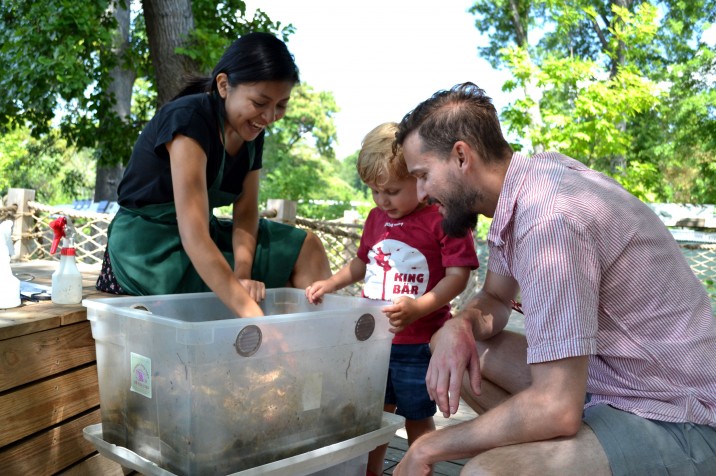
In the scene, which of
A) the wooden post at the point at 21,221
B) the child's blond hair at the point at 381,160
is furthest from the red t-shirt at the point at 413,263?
the wooden post at the point at 21,221

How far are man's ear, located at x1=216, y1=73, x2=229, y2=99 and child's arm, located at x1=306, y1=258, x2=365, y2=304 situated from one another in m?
0.66

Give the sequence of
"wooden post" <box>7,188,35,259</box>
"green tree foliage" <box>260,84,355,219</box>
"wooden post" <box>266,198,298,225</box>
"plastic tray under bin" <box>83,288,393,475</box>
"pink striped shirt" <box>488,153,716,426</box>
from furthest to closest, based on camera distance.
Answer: "green tree foliage" <box>260,84,355,219</box>
"wooden post" <box>7,188,35,259</box>
"wooden post" <box>266,198,298,225</box>
"plastic tray under bin" <box>83,288,393,475</box>
"pink striped shirt" <box>488,153,716,426</box>

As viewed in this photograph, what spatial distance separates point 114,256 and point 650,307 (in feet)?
5.12

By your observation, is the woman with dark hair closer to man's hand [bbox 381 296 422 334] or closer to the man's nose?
man's hand [bbox 381 296 422 334]

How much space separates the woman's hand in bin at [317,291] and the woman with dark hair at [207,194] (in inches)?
5.7

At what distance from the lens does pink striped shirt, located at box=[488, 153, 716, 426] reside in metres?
1.32

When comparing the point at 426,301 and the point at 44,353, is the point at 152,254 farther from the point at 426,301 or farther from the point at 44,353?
Answer: the point at 426,301

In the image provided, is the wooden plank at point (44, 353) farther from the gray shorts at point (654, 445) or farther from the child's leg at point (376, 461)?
the gray shorts at point (654, 445)

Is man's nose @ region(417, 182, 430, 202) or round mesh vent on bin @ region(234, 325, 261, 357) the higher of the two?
man's nose @ region(417, 182, 430, 202)

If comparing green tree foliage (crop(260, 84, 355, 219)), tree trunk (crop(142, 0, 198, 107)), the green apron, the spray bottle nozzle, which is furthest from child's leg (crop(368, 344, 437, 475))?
green tree foliage (crop(260, 84, 355, 219))

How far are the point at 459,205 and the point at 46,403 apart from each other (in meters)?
1.18

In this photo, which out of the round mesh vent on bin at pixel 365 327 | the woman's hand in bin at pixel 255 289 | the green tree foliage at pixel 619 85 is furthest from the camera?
the green tree foliage at pixel 619 85

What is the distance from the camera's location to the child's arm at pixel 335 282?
217 centimetres

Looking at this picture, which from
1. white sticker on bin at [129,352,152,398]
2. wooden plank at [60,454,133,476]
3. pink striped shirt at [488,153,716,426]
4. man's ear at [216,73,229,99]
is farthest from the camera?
man's ear at [216,73,229,99]
